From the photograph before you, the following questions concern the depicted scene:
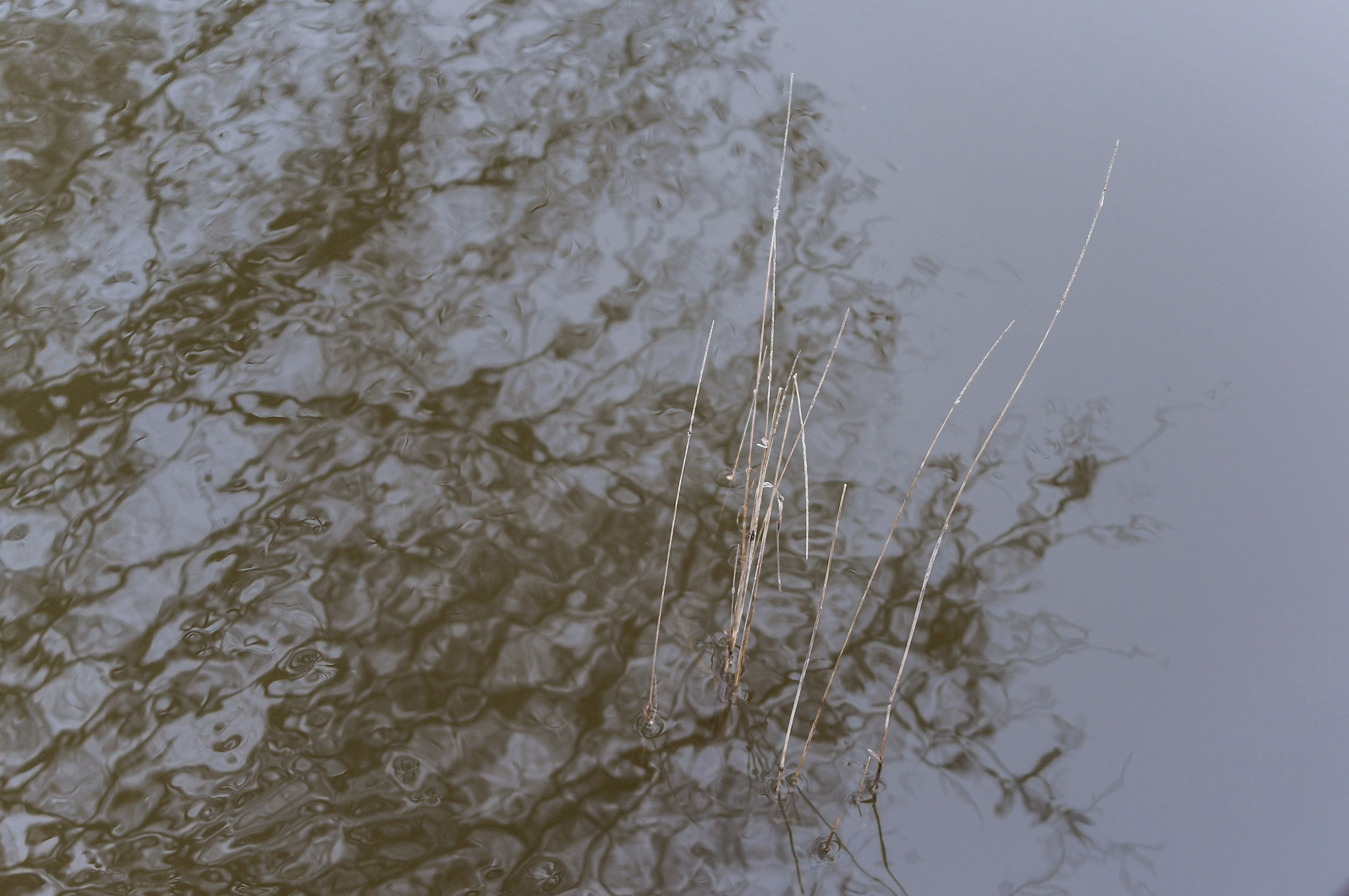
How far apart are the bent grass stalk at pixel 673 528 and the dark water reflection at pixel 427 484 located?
0.02 metres

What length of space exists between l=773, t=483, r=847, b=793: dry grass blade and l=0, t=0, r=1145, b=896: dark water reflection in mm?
29

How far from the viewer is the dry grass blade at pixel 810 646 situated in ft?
6.30

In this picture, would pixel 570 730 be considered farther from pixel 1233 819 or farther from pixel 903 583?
pixel 1233 819

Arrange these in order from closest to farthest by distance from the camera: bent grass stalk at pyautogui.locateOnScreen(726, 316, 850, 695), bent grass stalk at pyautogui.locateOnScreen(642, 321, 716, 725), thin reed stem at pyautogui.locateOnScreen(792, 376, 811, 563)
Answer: bent grass stalk at pyautogui.locateOnScreen(726, 316, 850, 695) → bent grass stalk at pyautogui.locateOnScreen(642, 321, 716, 725) → thin reed stem at pyautogui.locateOnScreen(792, 376, 811, 563)

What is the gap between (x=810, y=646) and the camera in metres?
2.11

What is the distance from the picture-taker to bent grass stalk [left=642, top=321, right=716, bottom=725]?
2031mm

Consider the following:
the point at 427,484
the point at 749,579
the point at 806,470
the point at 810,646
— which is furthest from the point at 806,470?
the point at 427,484

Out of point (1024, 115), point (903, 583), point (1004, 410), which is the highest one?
point (1024, 115)

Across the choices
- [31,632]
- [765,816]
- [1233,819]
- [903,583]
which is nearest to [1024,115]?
[903,583]

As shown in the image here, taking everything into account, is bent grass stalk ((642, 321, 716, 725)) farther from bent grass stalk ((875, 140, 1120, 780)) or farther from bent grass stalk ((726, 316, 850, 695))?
bent grass stalk ((875, 140, 1120, 780))

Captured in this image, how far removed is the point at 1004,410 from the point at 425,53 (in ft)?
6.78

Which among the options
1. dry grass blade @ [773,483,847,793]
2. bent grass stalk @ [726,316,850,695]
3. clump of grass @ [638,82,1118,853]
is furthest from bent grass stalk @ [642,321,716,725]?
dry grass blade @ [773,483,847,793]

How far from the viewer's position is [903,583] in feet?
7.38

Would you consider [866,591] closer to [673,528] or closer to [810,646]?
[810,646]
